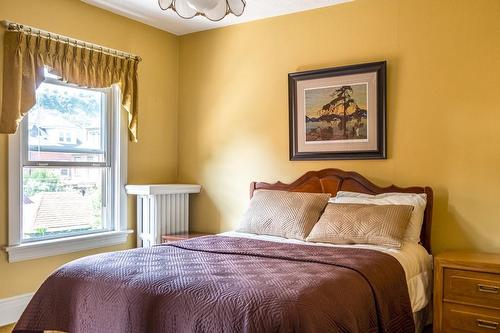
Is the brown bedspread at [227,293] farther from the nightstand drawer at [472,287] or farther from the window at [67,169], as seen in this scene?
the window at [67,169]

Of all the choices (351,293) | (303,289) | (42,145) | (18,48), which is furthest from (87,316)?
(18,48)

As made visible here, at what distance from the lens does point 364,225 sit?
292 centimetres

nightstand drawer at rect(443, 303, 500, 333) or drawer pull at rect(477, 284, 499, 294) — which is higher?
drawer pull at rect(477, 284, 499, 294)

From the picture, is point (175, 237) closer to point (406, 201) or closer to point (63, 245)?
point (63, 245)

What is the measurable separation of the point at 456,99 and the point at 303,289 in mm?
2083

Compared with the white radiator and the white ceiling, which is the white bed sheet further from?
the white ceiling

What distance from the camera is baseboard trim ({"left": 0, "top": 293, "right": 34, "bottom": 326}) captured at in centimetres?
312

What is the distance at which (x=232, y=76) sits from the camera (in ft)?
13.9

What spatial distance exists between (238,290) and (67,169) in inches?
92.1

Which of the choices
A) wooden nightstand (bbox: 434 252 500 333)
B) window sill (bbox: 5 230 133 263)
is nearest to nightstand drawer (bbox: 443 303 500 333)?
wooden nightstand (bbox: 434 252 500 333)

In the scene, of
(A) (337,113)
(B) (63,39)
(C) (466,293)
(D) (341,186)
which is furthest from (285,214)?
(B) (63,39)

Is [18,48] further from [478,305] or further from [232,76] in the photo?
[478,305]

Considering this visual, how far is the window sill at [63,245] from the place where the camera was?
3.20m

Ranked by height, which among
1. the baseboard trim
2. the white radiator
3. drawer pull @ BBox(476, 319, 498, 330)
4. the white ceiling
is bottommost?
the baseboard trim
